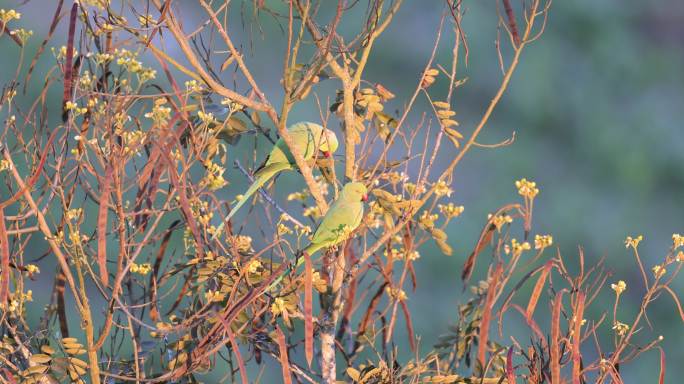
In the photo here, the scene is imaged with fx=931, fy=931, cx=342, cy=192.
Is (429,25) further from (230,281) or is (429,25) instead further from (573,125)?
(230,281)

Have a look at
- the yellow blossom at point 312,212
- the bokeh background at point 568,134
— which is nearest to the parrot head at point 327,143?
the yellow blossom at point 312,212

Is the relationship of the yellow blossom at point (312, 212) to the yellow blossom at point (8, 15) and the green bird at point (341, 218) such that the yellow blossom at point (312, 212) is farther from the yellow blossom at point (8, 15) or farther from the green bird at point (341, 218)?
the yellow blossom at point (8, 15)

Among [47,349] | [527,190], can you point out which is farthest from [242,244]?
[527,190]

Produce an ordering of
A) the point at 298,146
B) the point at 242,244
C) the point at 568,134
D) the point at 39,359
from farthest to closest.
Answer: the point at 568,134 < the point at 298,146 < the point at 242,244 < the point at 39,359

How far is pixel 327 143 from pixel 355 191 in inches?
9.7

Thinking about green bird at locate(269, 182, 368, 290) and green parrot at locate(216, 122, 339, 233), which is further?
green parrot at locate(216, 122, 339, 233)

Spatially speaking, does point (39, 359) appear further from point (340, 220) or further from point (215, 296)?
point (340, 220)

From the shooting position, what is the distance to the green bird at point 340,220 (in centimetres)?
139

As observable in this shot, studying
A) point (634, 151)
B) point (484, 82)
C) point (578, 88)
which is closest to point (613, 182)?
point (634, 151)

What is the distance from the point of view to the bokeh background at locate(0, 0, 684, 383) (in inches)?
240

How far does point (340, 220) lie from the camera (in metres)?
1.39

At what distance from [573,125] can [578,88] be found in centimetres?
29

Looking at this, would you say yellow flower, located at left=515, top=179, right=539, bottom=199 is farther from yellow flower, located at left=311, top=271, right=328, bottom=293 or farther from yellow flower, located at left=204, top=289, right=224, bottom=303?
yellow flower, located at left=204, top=289, right=224, bottom=303

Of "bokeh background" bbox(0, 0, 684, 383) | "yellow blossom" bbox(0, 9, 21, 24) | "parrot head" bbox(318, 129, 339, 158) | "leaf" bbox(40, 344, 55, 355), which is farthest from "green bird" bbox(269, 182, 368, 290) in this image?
"bokeh background" bbox(0, 0, 684, 383)
